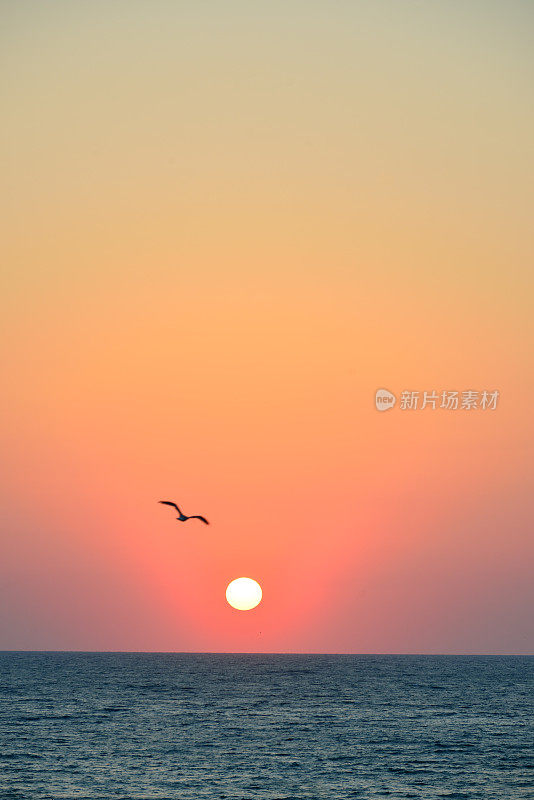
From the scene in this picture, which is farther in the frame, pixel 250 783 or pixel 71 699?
pixel 71 699

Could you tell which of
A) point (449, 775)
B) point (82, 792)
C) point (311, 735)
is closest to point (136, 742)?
point (311, 735)

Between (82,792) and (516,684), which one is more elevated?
(516,684)

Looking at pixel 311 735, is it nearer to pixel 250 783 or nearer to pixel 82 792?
pixel 250 783

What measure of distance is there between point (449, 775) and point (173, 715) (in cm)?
4891

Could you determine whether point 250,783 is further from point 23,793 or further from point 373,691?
point 373,691

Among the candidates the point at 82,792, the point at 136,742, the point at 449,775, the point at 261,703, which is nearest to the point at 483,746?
the point at 449,775

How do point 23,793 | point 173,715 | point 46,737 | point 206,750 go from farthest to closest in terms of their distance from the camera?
point 173,715, point 46,737, point 206,750, point 23,793

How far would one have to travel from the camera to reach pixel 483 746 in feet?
268

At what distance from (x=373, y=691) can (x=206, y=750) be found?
3316 inches

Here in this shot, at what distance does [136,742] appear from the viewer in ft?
267

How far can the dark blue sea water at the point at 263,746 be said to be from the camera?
6144 cm

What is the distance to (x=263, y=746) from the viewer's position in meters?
79.8

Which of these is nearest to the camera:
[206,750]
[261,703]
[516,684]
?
[206,750]

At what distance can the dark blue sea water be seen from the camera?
61438 mm
